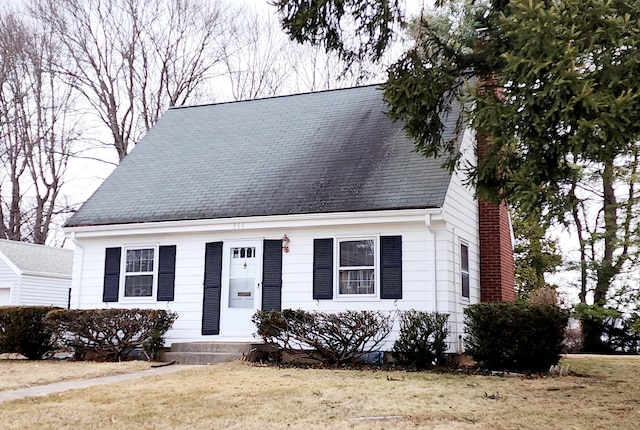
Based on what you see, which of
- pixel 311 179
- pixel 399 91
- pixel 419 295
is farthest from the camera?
pixel 311 179

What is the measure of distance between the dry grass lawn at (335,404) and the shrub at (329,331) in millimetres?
1467

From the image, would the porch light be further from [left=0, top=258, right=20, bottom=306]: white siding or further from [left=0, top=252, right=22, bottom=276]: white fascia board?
[left=0, top=258, right=20, bottom=306]: white siding

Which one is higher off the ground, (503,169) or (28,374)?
(503,169)

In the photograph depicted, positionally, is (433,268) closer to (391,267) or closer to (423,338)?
(391,267)

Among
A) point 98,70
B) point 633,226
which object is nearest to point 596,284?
point 633,226

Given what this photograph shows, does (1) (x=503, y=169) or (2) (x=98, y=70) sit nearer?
(1) (x=503, y=169)

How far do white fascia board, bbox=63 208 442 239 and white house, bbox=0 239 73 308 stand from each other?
33.9 feet

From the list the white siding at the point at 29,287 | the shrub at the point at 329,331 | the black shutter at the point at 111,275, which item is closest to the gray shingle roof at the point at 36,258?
the white siding at the point at 29,287

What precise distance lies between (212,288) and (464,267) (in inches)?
201

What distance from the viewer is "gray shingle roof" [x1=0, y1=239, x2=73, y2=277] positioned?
76.8 feet

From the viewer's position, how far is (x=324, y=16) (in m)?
9.52

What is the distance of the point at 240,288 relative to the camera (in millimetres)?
13391

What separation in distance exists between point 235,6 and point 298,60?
12.2 ft

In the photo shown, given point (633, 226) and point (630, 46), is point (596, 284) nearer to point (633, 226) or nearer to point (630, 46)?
point (633, 226)
